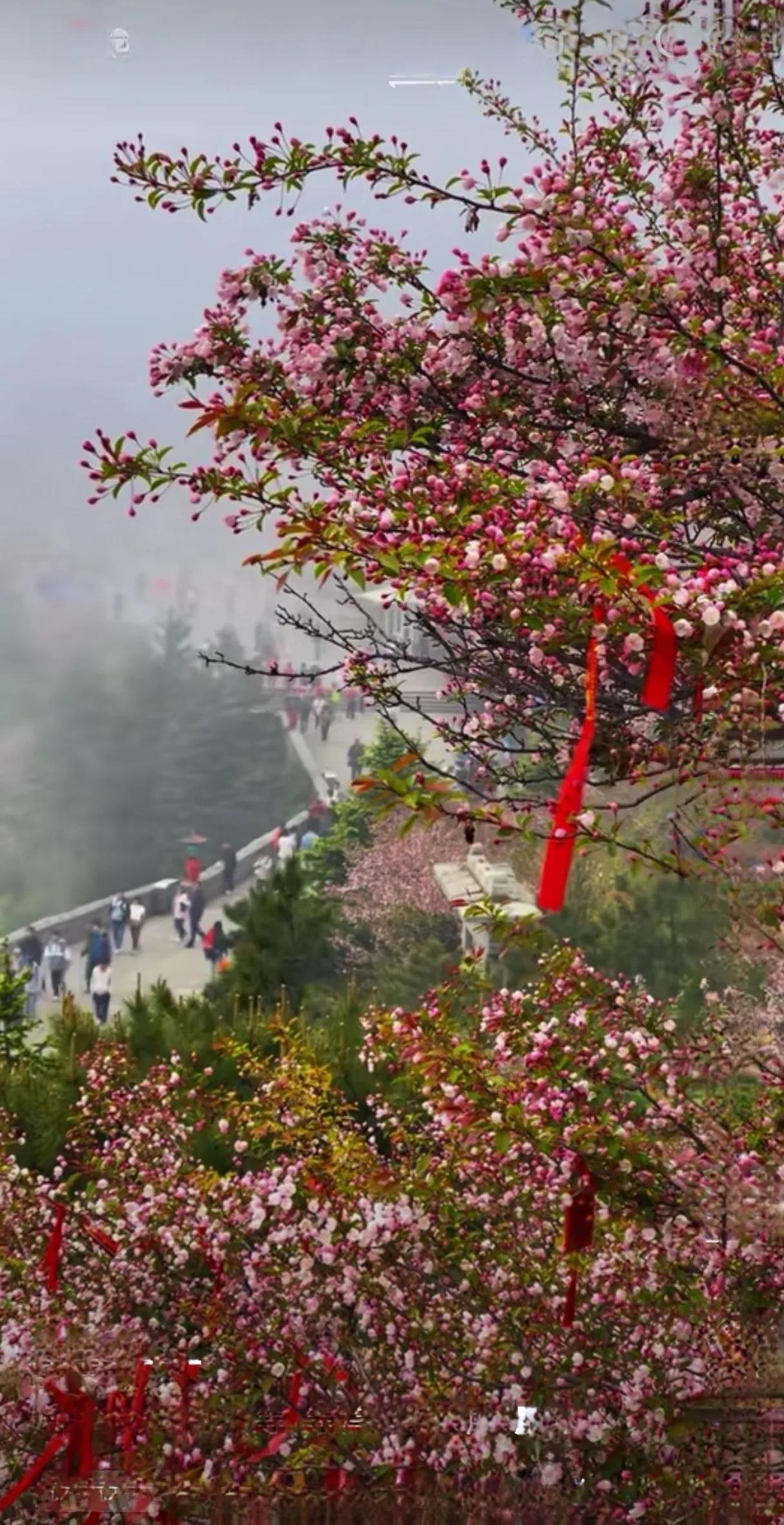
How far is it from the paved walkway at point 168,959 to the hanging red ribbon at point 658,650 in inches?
87.1

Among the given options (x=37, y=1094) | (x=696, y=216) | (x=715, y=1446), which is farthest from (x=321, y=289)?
(x=37, y=1094)

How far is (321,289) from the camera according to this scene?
1739 mm

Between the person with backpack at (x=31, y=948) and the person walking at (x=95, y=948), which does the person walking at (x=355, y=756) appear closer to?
the person walking at (x=95, y=948)

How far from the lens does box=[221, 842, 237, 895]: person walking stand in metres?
3.57

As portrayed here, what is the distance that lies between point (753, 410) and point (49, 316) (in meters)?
2.33

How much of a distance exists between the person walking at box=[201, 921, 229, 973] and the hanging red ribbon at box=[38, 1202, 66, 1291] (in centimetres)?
108

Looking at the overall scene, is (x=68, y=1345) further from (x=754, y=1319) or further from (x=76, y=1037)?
(x=76, y=1037)

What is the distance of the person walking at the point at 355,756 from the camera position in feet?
11.5

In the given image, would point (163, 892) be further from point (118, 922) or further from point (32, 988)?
point (32, 988)

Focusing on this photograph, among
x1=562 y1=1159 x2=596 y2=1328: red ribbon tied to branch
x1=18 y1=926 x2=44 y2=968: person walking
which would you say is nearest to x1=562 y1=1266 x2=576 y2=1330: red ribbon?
x1=562 y1=1159 x2=596 y2=1328: red ribbon tied to branch

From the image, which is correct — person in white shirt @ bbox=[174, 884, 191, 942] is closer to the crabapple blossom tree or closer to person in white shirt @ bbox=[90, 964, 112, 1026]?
person in white shirt @ bbox=[90, 964, 112, 1026]

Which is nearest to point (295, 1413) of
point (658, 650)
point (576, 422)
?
point (658, 650)

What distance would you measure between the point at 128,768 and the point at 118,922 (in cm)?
37

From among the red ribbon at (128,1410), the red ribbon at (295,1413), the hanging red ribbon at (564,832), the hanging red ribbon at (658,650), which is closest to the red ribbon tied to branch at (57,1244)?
the red ribbon at (128,1410)
